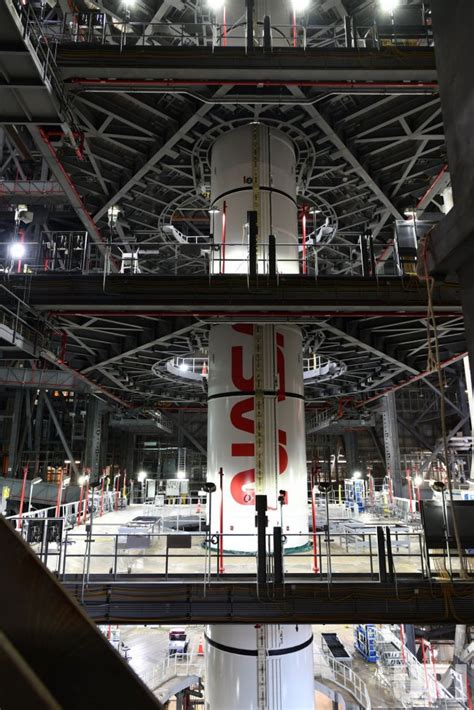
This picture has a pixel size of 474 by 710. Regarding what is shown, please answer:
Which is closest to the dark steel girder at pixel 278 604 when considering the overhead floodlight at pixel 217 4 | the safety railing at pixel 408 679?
the safety railing at pixel 408 679

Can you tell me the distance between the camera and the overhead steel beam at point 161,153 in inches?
590

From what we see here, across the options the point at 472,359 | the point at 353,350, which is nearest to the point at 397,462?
the point at 353,350

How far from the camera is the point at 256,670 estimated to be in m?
10.8

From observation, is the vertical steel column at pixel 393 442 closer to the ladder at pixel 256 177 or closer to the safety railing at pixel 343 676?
the safety railing at pixel 343 676

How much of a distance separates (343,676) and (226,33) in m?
27.9

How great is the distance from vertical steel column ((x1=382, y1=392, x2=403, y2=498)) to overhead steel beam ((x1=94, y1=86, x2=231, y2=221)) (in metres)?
24.0

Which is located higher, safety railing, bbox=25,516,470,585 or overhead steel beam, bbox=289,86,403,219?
overhead steel beam, bbox=289,86,403,219

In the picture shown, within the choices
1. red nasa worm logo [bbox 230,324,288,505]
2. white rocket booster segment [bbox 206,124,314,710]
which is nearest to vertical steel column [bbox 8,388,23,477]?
white rocket booster segment [bbox 206,124,314,710]

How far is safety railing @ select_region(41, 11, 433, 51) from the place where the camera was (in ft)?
44.3

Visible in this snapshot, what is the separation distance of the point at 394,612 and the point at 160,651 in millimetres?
21069

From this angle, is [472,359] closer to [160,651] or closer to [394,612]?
[394,612]

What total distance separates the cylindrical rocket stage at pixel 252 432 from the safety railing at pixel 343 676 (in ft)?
41.5

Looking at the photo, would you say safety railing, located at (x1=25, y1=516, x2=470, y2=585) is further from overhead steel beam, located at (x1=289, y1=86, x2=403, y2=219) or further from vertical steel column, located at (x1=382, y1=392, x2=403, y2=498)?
vertical steel column, located at (x1=382, y1=392, x2=403, y2=498)

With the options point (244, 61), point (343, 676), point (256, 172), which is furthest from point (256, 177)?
point (343, 676)
